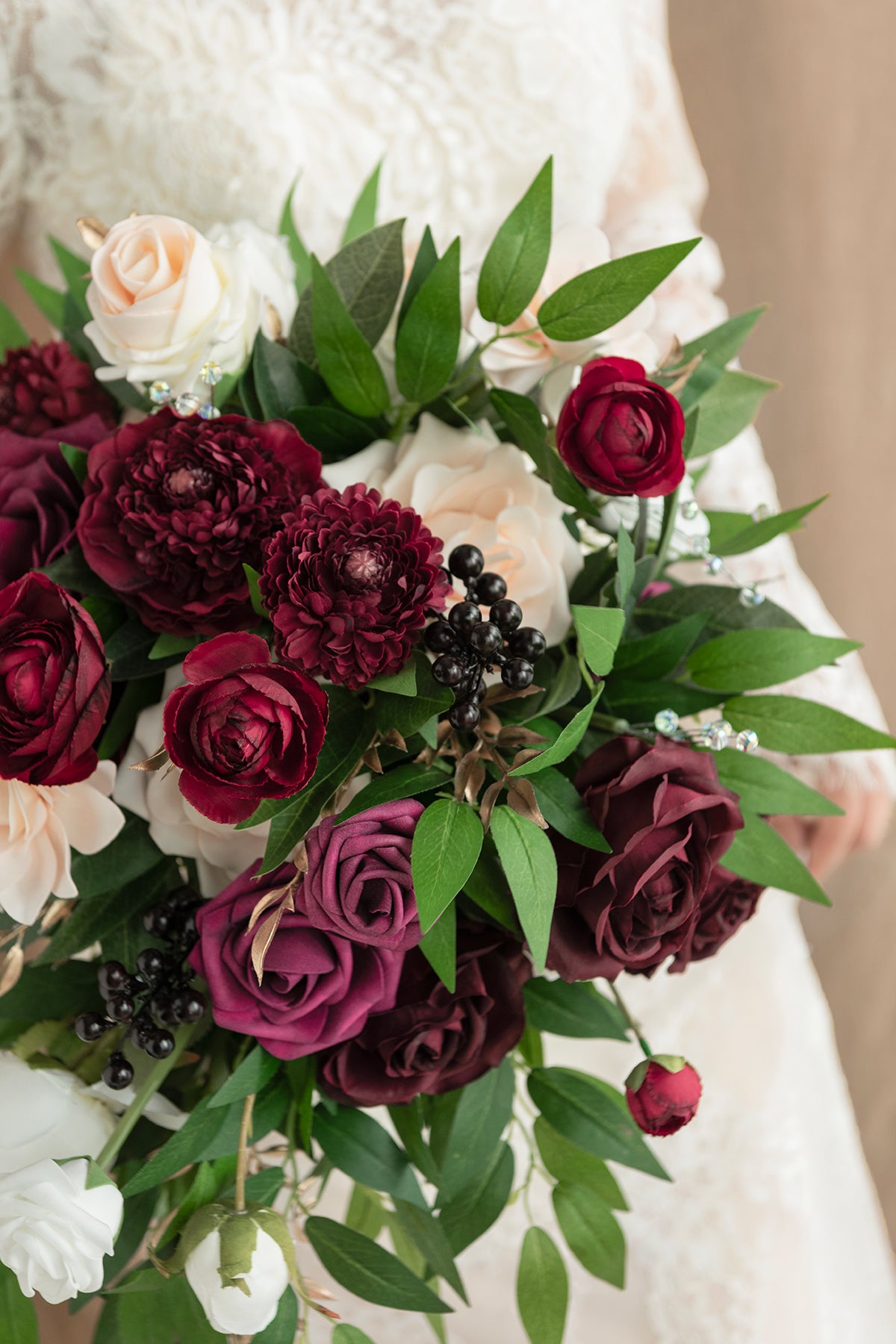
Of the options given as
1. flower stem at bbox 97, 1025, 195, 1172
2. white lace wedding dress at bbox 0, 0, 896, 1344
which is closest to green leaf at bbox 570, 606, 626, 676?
flower stem at bbox 97, 1025, 195, 1172

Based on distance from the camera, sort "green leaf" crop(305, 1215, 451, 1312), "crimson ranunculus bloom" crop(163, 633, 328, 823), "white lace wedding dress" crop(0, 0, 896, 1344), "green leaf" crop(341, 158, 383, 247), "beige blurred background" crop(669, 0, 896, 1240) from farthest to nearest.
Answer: "beige blurred background" crop(669, 0, 896, 1240), "white lace wedding dress" crop(0, 0, 896, 1344), "green leaf" crop(341, 158, 383, 247), "green leaf" crop(305, 1215, 451, 1312), "crimson ranunculus bloom" crop(163, 633, 328, 823)

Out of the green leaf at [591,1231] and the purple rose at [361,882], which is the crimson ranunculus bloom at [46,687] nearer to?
the purple rose at [361,882]

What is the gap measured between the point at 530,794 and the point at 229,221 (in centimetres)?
49

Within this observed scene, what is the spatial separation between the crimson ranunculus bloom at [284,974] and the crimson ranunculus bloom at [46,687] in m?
0.07

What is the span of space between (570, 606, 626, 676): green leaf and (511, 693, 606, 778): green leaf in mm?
12

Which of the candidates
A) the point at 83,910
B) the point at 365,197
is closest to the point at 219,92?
the point at 365,197

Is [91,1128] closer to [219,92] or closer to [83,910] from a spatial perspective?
[83,910]

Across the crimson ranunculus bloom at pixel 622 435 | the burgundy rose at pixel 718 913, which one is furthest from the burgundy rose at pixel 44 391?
the burgundy rose at pixel 718 913

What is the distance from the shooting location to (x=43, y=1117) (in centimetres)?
37

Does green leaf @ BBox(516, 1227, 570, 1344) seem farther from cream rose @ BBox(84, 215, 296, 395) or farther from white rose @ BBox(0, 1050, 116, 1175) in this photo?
cream rose @ BBox(84, 215, 296, 395)

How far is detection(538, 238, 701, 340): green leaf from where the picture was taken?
39cm

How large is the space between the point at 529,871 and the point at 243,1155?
0.15m

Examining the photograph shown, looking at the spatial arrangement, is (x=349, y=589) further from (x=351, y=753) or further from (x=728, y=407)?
(x=728, y=407)

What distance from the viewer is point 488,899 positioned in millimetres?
362
